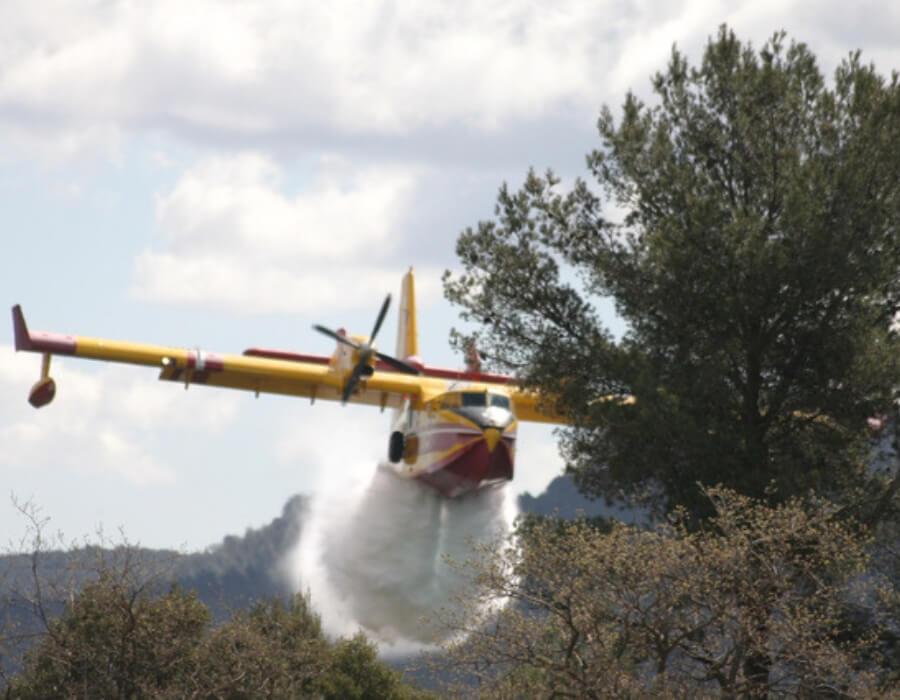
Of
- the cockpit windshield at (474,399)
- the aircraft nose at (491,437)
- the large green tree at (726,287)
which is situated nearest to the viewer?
the large green tree at (726,287)

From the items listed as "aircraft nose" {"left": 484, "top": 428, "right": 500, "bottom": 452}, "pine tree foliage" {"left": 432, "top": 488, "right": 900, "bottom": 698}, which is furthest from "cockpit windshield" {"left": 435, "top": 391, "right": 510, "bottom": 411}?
"pine tree foliage" {"left": 432, "top": 488, "right": 900, "bottom": 698}

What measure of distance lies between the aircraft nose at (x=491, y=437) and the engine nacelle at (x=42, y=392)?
Answer: 441 inches

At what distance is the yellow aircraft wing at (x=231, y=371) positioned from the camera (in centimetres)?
3778

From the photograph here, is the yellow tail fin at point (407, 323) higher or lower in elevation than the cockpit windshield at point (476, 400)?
higher

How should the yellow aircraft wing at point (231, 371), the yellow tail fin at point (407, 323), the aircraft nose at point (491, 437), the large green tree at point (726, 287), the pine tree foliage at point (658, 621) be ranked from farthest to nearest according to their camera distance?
1. the yellow tail fin at point (407, 323)
2. the yellow aircraft wing at point (231, 371)
3. the aircraft nose at point (491, 437)
4. the large green tree at point (726, 287)
5. the pine tree foliage at point (658, 621)

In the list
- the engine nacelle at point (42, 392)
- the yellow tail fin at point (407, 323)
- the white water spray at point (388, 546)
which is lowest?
the white water spray at point (388, 546)

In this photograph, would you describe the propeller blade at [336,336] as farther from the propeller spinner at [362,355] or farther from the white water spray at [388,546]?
the white water spray at [388,546]

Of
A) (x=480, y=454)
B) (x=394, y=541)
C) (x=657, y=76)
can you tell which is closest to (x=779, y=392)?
(x=657, y=76)

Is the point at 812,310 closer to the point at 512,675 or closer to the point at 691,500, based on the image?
the point at 691,500

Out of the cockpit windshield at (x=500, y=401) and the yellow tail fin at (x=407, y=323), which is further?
the yellow tail fin at (x=407, y=323)

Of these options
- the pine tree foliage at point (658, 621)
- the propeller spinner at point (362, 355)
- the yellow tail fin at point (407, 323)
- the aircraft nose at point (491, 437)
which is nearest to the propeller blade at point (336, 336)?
the propeller spinner at point (362, 355)

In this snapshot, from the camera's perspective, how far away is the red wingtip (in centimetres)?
3747

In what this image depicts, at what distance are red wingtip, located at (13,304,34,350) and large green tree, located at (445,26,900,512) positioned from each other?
16.1m

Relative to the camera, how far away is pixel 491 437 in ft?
118
